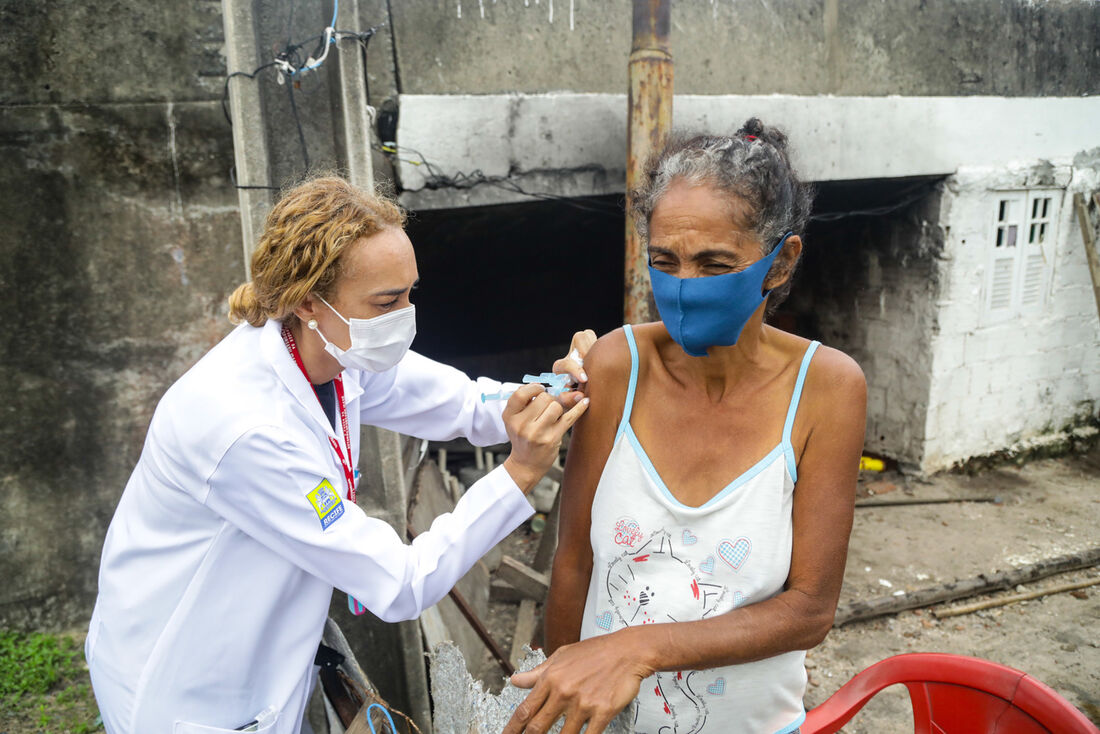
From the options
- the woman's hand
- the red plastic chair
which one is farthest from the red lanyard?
the red plastic chair

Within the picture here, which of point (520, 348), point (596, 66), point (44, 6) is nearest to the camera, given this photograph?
point (44, 6)

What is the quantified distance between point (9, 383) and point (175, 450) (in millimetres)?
2479

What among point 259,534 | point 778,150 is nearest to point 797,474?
point 778,150

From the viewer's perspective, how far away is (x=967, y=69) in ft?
18.7

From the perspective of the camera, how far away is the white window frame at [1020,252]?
6082 millimetres

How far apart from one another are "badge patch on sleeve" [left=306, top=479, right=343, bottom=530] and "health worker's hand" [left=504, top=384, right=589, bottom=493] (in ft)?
1.33

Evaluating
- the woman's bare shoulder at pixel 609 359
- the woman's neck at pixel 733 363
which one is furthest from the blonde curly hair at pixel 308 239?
the woman's neck at pixel 733 363

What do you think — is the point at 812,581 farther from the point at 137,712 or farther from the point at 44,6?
the point at 44,6

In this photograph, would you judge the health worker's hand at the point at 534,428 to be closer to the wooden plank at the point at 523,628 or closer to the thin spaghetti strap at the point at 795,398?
the thin spaghetti strap at the point at 795,398

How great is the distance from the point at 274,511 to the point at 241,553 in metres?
0.17

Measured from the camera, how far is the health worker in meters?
1.53

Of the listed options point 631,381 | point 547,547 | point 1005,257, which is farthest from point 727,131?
point 631,381

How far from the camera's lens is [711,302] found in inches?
55.5

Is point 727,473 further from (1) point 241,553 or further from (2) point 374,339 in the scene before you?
(1) point 241,553
